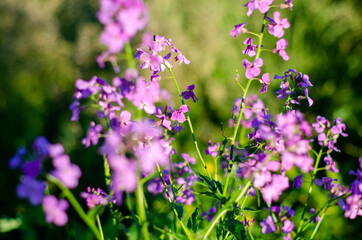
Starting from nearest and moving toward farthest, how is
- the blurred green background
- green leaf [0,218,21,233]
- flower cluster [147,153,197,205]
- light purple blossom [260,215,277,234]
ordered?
light purple blossom [260,215,277,234] < flower cluster [147,153,197,205] < green leaf [0,218,21,233] < the blurred green background

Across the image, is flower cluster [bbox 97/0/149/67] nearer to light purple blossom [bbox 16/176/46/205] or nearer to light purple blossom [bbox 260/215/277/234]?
light purple blossom [bbox 16/176/46/205]

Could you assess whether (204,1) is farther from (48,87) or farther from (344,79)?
(48,87)

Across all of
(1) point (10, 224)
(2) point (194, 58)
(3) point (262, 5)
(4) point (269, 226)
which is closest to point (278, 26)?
(3) point (262, 5)

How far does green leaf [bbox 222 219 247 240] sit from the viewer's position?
3.76ft

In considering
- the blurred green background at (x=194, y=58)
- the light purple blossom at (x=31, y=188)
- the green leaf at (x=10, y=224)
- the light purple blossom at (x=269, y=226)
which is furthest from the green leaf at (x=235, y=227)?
the blurred green background at (x=194, y=58)

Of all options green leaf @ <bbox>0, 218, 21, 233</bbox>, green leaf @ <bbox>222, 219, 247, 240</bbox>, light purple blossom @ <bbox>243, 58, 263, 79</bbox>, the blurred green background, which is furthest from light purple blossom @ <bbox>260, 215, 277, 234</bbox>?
the blurred green background

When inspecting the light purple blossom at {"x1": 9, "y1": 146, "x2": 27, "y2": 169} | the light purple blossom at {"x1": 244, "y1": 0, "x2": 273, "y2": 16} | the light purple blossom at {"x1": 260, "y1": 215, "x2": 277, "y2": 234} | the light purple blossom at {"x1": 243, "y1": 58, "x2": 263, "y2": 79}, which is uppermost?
the light purple blossom at {"x1": 244, "y1": 0, "x2": 273, "y2": 16}

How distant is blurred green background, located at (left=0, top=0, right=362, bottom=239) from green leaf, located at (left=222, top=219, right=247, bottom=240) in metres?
2.45

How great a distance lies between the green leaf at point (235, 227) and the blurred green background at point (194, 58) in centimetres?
245

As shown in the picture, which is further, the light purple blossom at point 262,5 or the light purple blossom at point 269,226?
the light purple blossom at point 269,226

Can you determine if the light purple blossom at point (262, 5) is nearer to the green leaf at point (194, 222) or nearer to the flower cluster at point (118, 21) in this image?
the flower cluster at point (118, 21)

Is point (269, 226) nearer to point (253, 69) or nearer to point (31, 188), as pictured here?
point (253, 69)

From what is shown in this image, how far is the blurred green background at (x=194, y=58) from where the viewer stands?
12.6 feet

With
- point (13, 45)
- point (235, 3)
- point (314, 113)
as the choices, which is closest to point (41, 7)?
point (13, 45)
